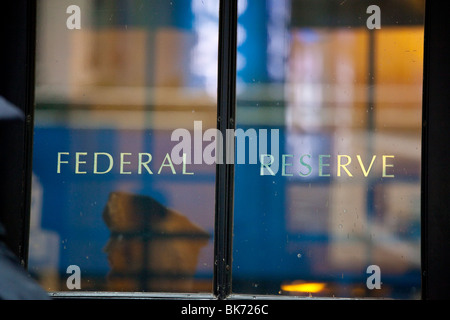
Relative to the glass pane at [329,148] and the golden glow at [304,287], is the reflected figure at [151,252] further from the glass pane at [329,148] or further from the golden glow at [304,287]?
the golden glow at [304,287]

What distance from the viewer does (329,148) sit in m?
6.73

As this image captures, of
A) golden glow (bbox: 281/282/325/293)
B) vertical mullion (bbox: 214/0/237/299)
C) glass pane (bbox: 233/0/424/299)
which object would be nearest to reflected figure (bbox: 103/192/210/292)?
vertical mullion (bbox: 214/0/237/299)

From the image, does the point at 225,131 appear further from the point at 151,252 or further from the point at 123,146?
the point at 151,252

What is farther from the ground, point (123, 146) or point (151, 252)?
point (123, 146)

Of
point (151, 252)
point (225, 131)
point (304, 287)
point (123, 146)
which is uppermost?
point (225, 131)

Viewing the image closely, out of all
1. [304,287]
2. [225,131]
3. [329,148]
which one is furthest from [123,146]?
[304,287]

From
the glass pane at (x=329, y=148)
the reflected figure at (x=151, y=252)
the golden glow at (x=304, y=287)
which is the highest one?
the glass pane at (x=329, y=148)

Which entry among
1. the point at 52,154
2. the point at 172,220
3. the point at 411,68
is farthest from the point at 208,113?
the point at 411,68

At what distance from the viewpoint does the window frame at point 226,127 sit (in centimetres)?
662

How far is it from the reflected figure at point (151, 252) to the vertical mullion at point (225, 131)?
7.3 inches

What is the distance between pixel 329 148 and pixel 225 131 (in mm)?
969

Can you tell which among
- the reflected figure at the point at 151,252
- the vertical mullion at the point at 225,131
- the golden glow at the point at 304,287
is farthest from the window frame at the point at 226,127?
the golden glow at the point at 304,287

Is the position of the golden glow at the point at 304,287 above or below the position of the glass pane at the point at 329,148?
below

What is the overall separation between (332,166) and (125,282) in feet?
7.13
